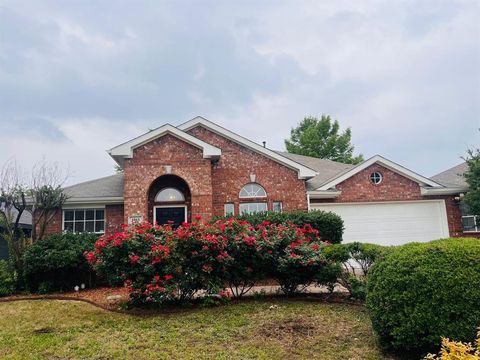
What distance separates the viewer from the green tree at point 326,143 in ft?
114

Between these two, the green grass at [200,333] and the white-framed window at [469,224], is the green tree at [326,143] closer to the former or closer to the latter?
the white-framed window at [469,224]

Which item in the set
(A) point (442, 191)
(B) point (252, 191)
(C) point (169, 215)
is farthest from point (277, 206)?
(A) point (442, 191)

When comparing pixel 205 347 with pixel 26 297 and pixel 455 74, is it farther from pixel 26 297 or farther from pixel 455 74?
pixel 455 74

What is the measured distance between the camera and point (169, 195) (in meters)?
13.6

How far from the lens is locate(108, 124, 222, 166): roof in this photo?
12.6 m

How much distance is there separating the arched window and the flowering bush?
5356 millimetres

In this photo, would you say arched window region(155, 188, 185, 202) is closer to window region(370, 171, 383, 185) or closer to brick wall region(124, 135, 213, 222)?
brick wall region(124, 135, 213, 222)

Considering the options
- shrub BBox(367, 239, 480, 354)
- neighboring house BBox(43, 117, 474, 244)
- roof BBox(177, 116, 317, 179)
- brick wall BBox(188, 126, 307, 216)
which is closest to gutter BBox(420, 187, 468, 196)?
neighboring house BBox(43, 117, 474, 244)

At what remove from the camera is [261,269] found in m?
8.26

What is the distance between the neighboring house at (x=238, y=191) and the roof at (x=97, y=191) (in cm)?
4

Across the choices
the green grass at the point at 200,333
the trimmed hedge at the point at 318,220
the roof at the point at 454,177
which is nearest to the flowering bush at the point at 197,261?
the green grass at the point at 200,333

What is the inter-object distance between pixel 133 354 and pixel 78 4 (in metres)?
11.3

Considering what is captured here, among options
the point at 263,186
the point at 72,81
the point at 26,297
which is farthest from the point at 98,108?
the point at 26,297

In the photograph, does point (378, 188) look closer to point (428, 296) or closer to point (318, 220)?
point (318, 220)
